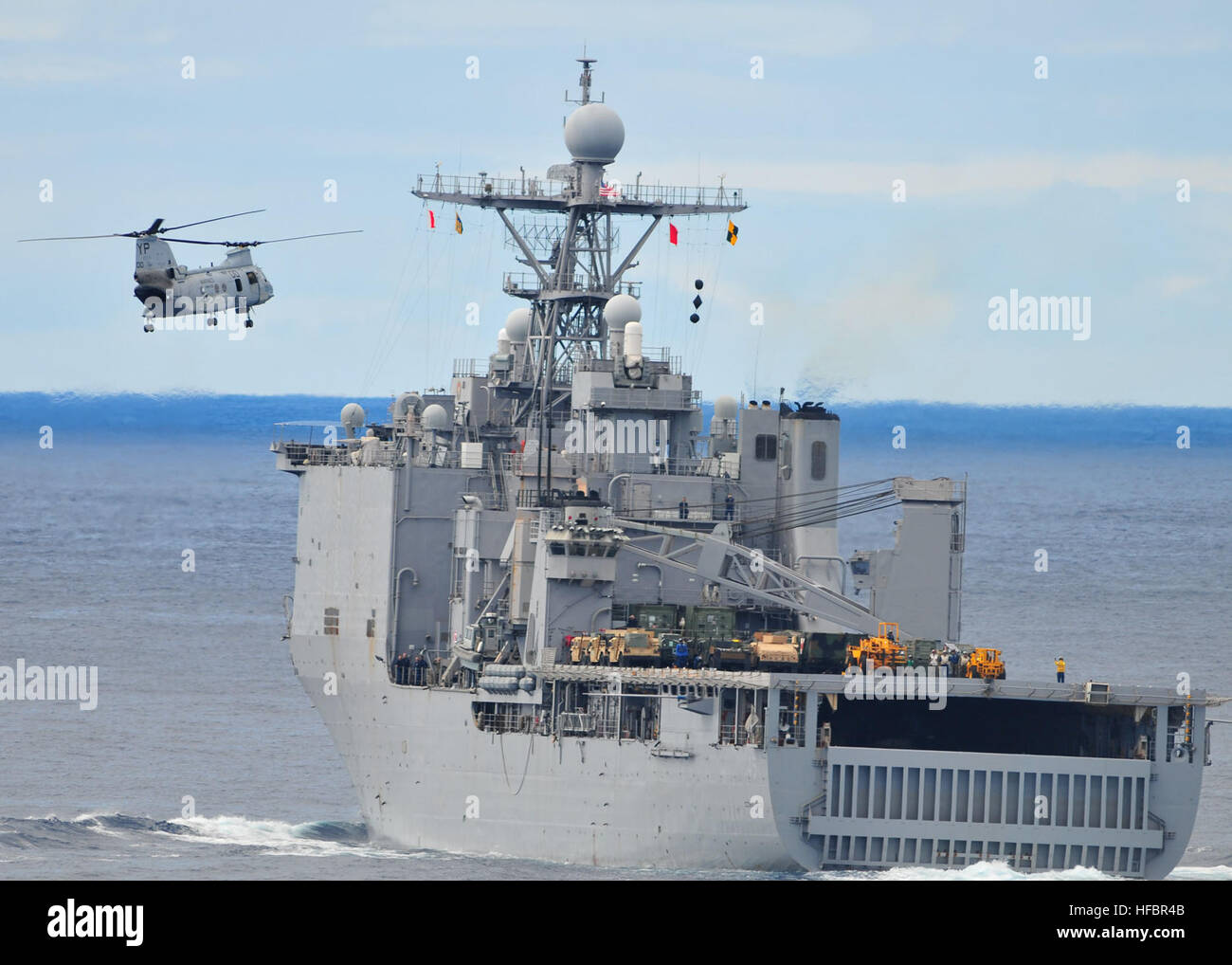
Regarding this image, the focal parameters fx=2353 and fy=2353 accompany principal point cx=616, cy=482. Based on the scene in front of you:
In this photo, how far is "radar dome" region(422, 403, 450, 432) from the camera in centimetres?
6159

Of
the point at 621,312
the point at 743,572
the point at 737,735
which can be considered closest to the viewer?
the point at 737,735

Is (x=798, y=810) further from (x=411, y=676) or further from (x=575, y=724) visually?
(x=411, y=676)

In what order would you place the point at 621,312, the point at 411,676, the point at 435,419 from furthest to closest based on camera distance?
1. the point at 435,419
2. the point at 621,312
3. the point at 411,676

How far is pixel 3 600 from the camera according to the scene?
328 feet

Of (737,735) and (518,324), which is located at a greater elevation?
(518,324)

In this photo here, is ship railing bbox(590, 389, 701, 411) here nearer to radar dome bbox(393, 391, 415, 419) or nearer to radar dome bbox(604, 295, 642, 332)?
radar dome bbox(604, 295, 642, 332)

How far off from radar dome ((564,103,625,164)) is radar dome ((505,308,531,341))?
531 centimetres

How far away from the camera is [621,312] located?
2346 inches

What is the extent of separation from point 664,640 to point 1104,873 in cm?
1058

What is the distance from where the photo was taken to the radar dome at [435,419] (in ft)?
202

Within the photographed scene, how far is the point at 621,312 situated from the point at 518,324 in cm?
621

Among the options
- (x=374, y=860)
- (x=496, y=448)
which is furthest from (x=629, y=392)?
(x=374, y=860)

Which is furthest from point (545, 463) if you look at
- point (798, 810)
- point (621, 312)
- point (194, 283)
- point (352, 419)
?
point (798, 810)

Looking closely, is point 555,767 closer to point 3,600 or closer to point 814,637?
point 814,637
